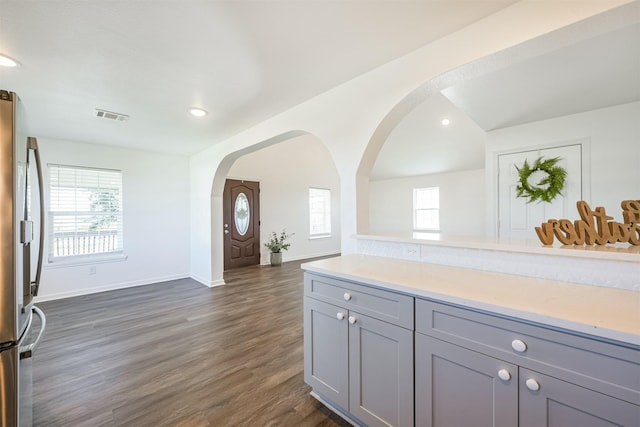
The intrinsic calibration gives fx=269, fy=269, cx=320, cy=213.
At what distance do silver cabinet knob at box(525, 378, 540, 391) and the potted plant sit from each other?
6.04 m

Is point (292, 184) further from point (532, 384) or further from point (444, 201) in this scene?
point (532, 384)

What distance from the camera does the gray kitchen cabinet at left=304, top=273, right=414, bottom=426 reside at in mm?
1360

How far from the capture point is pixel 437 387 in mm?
1239

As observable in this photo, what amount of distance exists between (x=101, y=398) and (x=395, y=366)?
2116 millimetres

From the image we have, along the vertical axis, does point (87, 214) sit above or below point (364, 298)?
above

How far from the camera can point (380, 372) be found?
1451mm

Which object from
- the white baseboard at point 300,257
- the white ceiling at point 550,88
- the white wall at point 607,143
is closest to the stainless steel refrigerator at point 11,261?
the white ceiling at point 550,88

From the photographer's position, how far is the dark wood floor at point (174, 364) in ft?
5.84

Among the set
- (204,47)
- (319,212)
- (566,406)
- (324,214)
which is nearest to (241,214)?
(319,212)

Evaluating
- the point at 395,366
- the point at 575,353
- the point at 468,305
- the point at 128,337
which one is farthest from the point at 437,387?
the point at 128,337

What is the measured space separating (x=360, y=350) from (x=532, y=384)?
2.62ft

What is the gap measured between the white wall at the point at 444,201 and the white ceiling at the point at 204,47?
13.7 feet

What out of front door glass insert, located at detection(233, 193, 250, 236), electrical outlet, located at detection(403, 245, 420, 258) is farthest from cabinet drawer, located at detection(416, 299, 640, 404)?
front door glass insert, located at detection(233, 193, 250, 236)

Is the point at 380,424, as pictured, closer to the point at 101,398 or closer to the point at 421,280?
the point at 421,280
